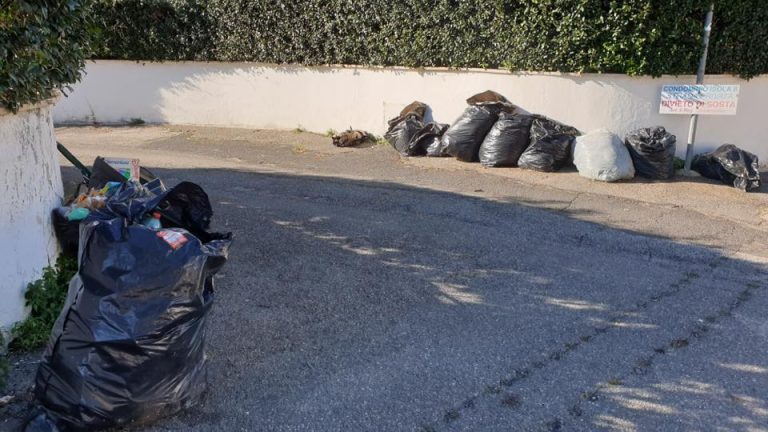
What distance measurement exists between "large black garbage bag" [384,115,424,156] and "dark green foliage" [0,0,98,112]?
19.8 ft

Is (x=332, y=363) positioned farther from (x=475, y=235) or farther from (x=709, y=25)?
(x=709, y=25)

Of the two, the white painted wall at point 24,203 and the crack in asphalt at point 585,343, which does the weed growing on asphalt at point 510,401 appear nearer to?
the crack in asphalt at point 585,343

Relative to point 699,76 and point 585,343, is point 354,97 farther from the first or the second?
point 585,343

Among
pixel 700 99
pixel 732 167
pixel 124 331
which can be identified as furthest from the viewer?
pixel 700 99

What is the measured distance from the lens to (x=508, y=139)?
883cm

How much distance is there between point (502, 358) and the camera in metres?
3.91

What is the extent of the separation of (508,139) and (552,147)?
599mm

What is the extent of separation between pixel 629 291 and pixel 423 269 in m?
1.60

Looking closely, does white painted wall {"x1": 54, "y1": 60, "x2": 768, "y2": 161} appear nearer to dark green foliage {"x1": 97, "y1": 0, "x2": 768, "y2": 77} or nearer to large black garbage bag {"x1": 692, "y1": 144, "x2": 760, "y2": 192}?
dark green foliage {"x1": 97, "y1": 0, "x2": 768, "y2": 77}

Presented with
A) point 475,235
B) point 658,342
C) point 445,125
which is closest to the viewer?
point 658,342

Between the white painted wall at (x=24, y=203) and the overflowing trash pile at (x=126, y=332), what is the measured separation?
33.0 inches

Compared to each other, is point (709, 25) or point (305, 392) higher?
point (709, 25)

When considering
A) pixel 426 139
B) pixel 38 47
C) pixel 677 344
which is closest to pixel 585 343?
pixel 677 344

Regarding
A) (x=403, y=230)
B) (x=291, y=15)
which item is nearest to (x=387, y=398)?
(x=403, y=230)
